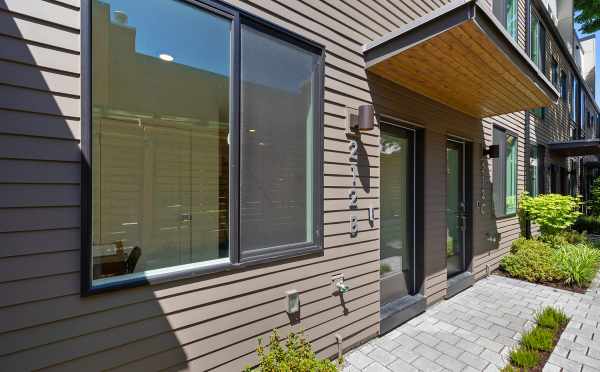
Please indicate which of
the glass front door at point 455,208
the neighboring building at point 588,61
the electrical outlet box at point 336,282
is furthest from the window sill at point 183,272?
the neighboring building at point 588,61

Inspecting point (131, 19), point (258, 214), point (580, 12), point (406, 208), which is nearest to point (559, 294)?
point (406, 208)

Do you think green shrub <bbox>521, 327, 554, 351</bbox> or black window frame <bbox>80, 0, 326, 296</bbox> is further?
green shrub <bbox>521, 327, 554, 351</bbox>

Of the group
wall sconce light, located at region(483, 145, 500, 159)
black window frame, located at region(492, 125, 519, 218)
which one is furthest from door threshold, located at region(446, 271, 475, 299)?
wall sconce light, located at region(483, 145, 500, 159)

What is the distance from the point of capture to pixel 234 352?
2080 millimetres

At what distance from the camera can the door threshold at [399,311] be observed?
3.20m

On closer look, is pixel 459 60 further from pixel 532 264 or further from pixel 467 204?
pixel 532 264

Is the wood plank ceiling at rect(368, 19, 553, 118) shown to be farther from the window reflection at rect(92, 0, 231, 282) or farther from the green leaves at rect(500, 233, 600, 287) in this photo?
the green leaves at rect(500, 233, 600, 287)

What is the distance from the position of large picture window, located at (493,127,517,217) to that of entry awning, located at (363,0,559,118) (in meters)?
1.64

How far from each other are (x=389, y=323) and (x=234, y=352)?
6.07 feet

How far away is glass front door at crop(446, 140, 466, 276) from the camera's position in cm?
455

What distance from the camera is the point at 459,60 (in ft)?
9.46

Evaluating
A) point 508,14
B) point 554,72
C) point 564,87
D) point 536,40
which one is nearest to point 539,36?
point 536,40

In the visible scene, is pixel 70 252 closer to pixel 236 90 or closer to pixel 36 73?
pixel 36 73

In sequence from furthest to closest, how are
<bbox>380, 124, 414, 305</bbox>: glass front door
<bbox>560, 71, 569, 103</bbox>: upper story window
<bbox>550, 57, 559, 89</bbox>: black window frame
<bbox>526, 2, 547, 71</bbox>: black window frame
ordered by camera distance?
1. <bbox>560, 71, 569, 103</bbox>: upper story window
2. <bbox>550, 57, 559, 89</bbox>: black window frame
3. <bbox>526, 2, 547, 71</bbox>: black window frame
4. <bbox>380, 124, 414, 305</bbox>: glass front door
